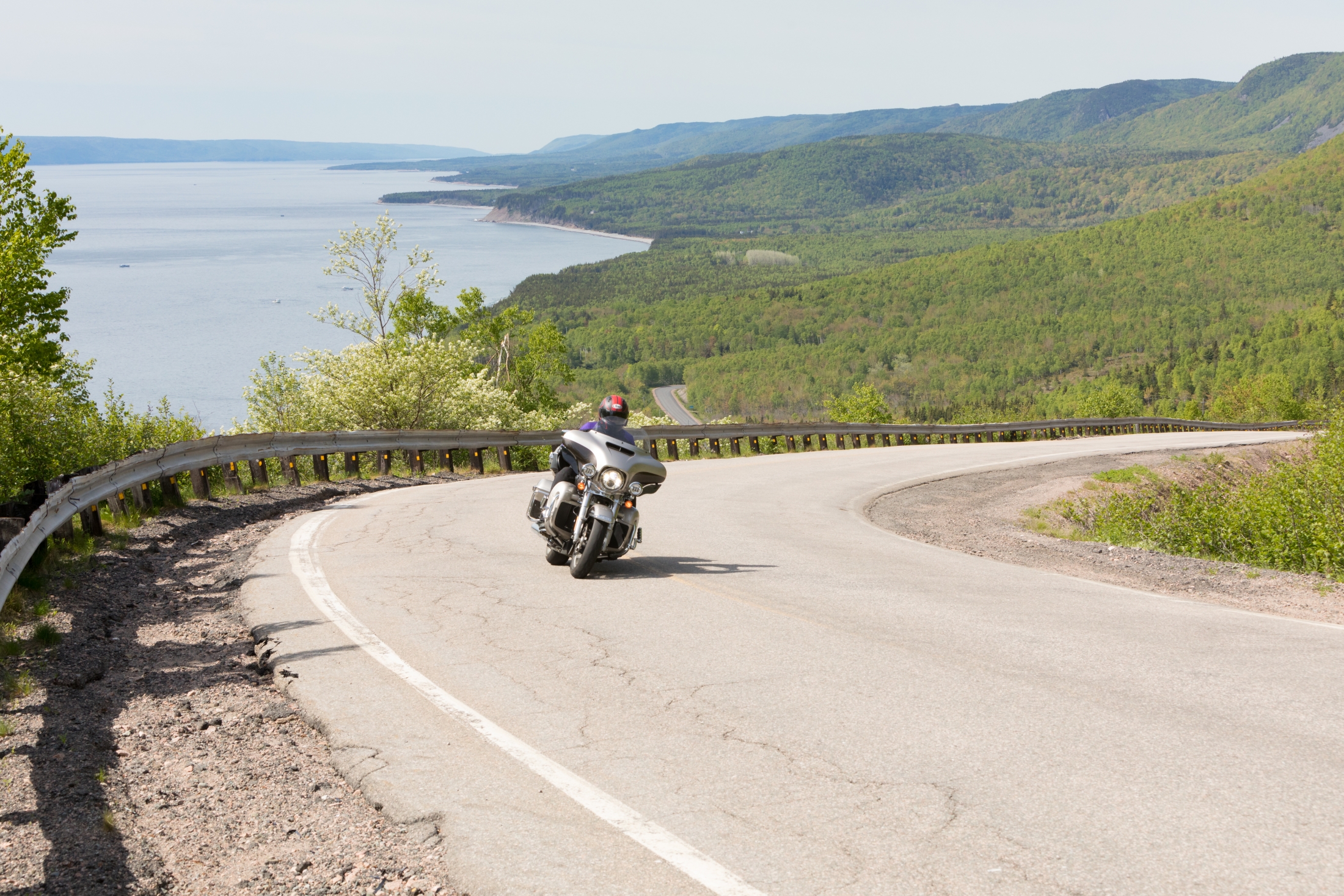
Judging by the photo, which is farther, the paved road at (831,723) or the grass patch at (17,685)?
the grass patch at (17,685)

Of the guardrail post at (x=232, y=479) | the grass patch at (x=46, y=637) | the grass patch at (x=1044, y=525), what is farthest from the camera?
the grass patch at (x=1044, y=525)

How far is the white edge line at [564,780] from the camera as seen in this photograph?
3.69 m

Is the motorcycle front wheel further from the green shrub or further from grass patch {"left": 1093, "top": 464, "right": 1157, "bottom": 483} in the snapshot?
grass patch {"left": 1093, "top": 464, "right": 1157, "bottom": 483}

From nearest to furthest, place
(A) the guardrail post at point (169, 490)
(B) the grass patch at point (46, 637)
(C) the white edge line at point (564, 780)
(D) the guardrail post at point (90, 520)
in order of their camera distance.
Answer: (C) the white edge line at point (564, 780) → (B) the grass patch at point (46, 637) → (D) the guardrail post at point (90, 520) → (A) the guardrail post at point (169, 490)

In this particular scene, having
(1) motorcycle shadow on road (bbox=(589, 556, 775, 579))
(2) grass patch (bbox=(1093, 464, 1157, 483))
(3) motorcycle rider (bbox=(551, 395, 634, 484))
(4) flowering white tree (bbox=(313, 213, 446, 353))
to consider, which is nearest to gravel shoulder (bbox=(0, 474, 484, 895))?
(3) motorcycle rider (bbox=(551, 395, 634, 484))

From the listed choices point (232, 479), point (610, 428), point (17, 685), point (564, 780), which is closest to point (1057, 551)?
point (610, 428)

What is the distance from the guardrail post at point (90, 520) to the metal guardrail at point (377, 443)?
3.4 inches

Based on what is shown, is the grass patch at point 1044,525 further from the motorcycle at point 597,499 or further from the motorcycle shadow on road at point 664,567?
the motorcycle at point 597,499

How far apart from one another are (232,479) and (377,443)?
14.5 ft

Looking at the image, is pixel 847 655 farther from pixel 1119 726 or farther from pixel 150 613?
pixel 150 613

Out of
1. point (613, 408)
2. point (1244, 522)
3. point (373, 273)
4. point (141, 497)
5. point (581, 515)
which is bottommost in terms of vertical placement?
point (1244, 522)

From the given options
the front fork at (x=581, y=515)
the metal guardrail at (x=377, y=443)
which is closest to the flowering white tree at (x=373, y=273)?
the metal guardrail at (x=377, y=443)

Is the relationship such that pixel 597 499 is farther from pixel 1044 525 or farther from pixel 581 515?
pixel 1044 525

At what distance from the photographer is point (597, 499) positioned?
8.98 metres
